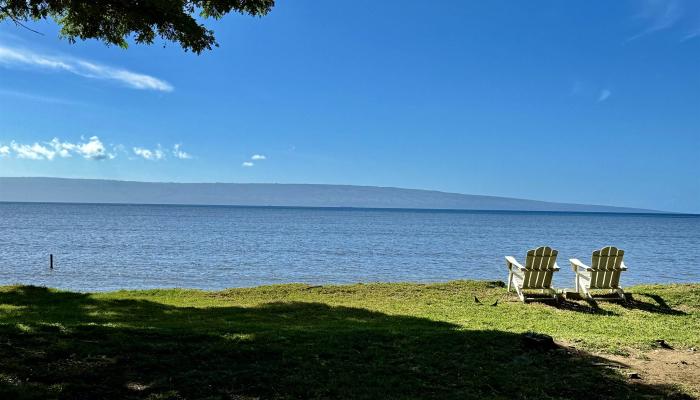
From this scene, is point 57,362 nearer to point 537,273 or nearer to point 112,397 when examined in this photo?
point 112,397

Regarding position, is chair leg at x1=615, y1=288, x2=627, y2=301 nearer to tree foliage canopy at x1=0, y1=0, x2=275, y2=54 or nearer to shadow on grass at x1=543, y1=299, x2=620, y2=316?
shadow on grass at x1=543, y1=299, x2=620, y2=316

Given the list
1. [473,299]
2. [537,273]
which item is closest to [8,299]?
[473,299]

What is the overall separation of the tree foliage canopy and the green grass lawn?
5525mm

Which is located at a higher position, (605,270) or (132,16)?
(132,16)

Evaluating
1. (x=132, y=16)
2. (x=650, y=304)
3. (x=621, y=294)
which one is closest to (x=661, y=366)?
(x=650, y=304)

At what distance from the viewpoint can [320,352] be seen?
7.10 meters

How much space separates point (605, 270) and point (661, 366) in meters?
6.74

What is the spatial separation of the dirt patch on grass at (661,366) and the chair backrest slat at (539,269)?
204 inches

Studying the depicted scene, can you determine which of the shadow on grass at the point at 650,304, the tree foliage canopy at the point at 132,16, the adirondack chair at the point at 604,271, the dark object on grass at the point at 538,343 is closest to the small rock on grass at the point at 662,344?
the dark object on grass at the point at 538,343

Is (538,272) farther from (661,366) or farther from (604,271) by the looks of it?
(661,366)

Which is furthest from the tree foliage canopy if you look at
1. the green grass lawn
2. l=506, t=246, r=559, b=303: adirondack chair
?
l=506, t=246, r=559, b=303: adirondack chair

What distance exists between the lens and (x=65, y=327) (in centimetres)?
796

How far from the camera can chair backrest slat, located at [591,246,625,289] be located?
43.7ft

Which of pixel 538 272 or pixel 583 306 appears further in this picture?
pixel 538 272
